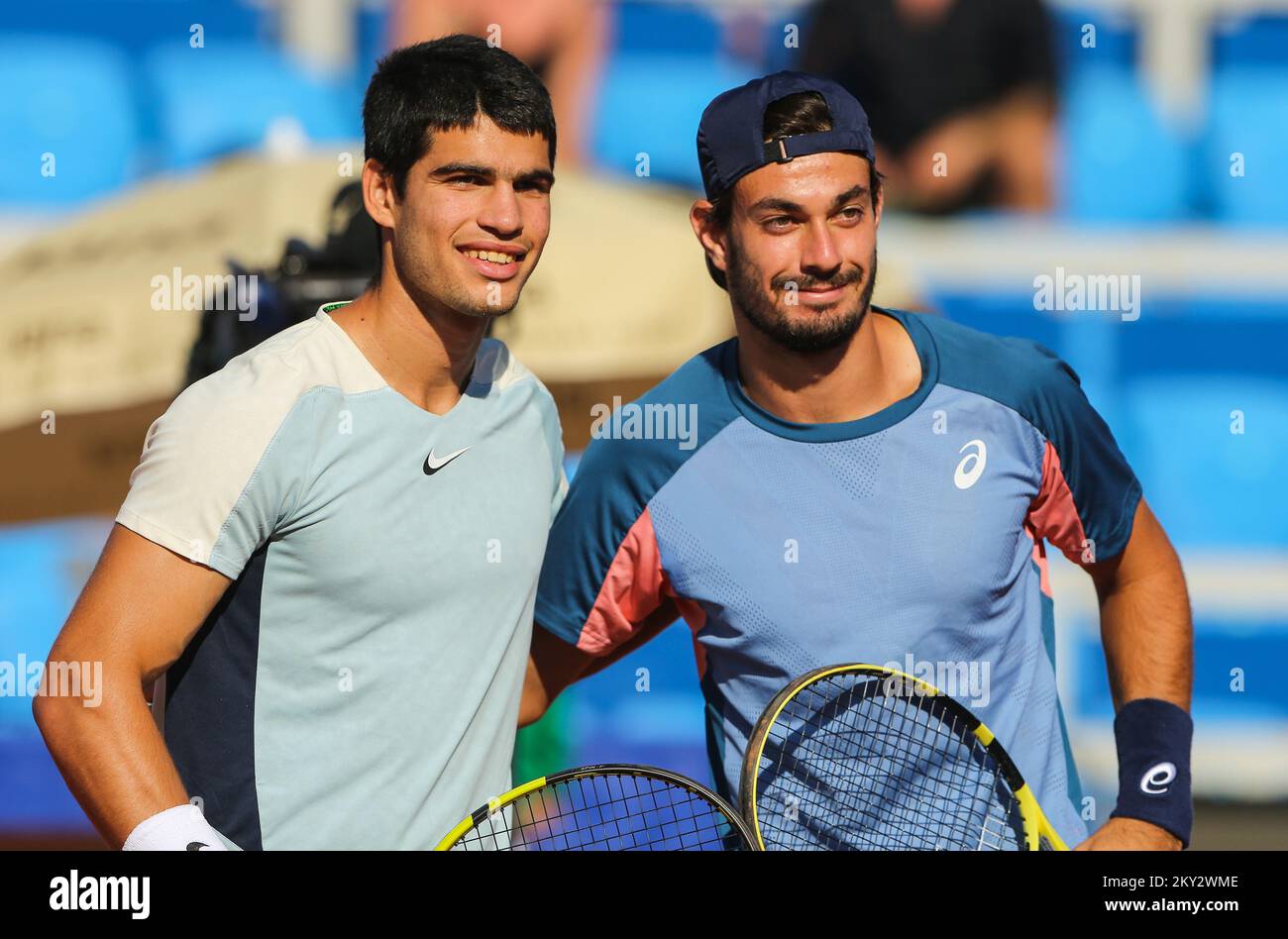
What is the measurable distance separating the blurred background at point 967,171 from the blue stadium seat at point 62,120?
1cm

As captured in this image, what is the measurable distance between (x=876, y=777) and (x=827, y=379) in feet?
2.47

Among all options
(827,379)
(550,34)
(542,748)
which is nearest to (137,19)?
(550,34)

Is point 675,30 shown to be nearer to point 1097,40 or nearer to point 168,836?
point 1097,40

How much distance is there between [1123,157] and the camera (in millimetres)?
7062

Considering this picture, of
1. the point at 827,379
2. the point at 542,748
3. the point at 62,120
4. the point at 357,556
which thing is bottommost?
the point at 542,748

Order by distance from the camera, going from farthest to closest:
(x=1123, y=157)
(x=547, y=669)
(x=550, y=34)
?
(x=1123, y=157) → (x=550, y=34) → (x=547, y=669)

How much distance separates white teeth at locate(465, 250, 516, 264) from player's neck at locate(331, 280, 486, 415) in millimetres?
110

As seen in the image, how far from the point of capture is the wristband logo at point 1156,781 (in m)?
2.85

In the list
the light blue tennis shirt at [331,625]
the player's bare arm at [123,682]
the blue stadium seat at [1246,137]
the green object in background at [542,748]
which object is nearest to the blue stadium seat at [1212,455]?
the blue stadium seat at [1246,137]

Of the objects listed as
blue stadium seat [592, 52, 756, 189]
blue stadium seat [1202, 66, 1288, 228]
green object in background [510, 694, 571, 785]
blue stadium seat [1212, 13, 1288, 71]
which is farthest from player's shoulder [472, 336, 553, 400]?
blue stadium seat [1212, 13, 1288, 71]

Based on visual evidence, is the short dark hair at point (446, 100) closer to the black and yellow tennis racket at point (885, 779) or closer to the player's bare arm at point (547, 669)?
the player's bare arm at point (547, 669)

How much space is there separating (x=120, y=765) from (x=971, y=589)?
5.01ft

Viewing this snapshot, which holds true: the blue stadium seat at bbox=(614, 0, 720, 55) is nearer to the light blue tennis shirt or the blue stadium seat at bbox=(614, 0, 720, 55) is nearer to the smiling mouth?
the smiling mouth
